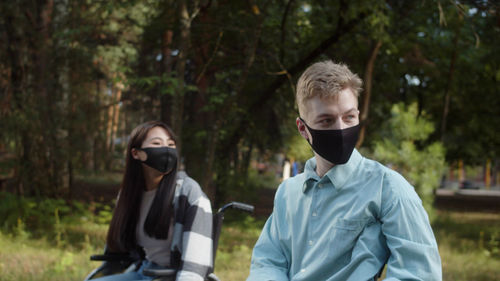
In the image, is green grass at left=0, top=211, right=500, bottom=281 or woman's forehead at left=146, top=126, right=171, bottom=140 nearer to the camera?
woman's forehead at left=146, top=126, right=171, bottom=140

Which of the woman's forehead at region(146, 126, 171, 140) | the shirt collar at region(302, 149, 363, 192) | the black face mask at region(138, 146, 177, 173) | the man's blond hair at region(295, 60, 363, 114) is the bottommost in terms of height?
the black face mask at region(138, 146, 177, 173)

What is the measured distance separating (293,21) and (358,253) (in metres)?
9.59

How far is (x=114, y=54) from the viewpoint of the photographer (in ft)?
50.3

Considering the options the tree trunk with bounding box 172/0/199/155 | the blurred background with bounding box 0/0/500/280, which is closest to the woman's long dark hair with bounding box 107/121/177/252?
the blurred background with bounding box 0/0/500/280

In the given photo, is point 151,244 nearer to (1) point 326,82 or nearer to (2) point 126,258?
(2) point 126,258

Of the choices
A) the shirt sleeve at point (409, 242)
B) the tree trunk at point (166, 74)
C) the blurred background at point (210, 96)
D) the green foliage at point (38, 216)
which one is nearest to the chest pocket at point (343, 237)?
the shirt sleeve at point (409, 242)

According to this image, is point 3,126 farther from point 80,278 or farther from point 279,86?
point 279,86

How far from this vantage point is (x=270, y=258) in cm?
211

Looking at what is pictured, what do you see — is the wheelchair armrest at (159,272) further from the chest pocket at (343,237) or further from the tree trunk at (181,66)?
the tree trunk at (181,66)

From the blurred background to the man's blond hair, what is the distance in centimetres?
456

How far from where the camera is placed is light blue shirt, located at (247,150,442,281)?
65.4 inches

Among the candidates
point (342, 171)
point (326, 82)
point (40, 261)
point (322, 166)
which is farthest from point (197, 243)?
point (40, 261)

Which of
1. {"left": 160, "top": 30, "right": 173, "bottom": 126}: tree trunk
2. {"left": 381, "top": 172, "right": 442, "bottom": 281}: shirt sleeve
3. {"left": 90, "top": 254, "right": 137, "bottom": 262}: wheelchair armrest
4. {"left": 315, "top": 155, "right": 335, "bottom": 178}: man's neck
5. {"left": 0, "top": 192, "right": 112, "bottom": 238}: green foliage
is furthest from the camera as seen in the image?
{"left": 0, "top": 192, "right": 112, "bottom": 238}: green foliage

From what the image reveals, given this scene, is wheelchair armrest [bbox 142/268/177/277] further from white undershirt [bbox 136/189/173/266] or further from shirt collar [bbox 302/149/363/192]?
shirt collar [bbox 302/149/363/192]
